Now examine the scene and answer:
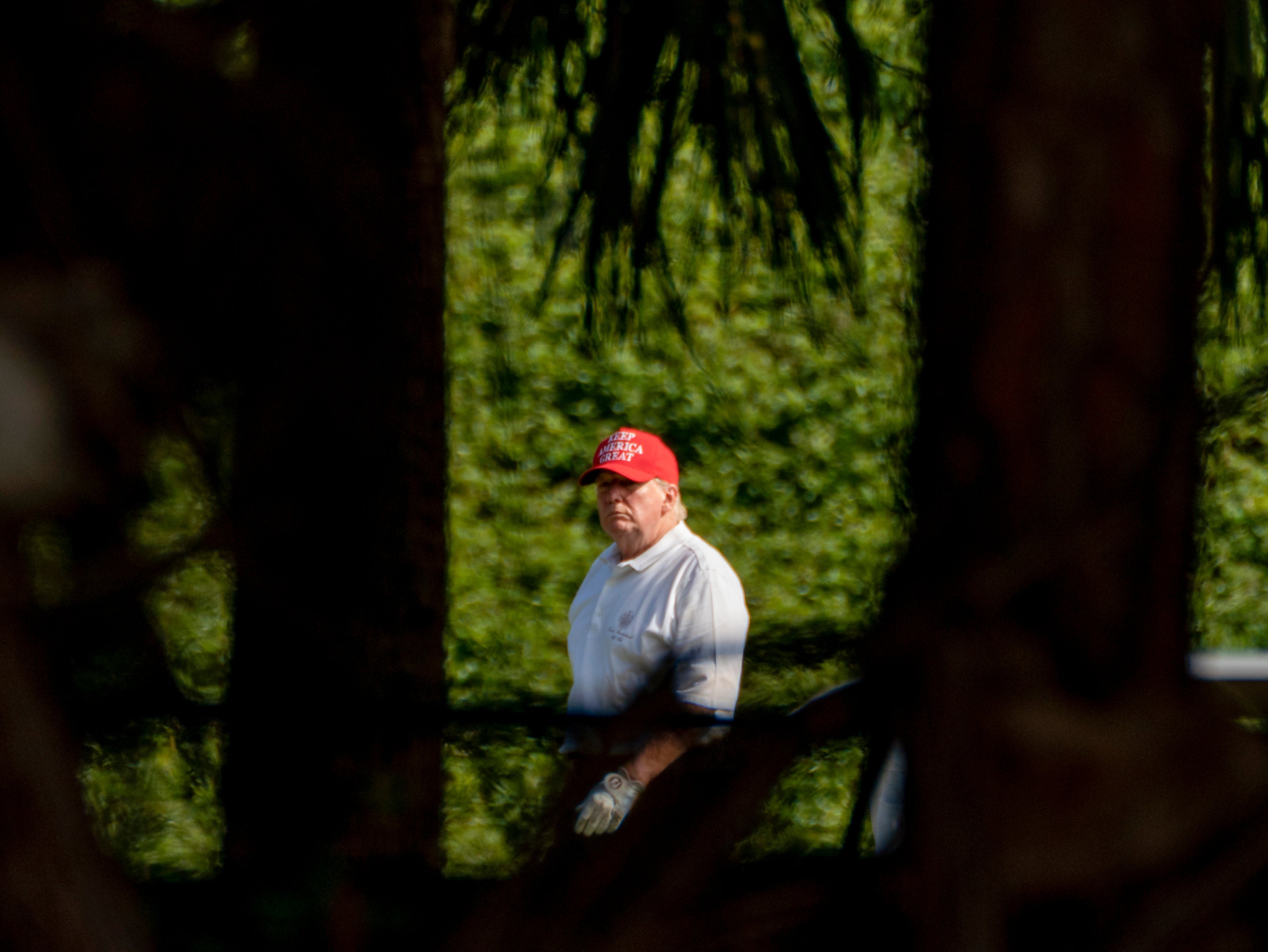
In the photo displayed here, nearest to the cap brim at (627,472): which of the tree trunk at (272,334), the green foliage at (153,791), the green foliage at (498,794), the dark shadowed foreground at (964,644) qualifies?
the tree trunk at (272,334)

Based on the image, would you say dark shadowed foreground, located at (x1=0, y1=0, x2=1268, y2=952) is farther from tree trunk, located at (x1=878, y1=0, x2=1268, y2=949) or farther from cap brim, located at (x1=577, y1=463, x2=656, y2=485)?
cap brim, located at (x1=577, y1=463, x2=656, y2=485)

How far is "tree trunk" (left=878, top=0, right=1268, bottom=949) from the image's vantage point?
2.90 ft

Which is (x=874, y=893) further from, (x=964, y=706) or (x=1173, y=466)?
(x=1173, y=466)

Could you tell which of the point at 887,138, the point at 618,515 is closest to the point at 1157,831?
the point at 618,515

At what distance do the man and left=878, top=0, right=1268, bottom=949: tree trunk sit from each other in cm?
28

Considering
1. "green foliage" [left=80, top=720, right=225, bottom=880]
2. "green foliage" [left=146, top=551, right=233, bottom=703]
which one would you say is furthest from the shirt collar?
"green foliage" [left=80, top=720, right=225, bottom=880]

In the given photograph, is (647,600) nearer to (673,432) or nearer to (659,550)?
(659,550)

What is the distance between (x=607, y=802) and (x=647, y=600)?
1358 millimetres

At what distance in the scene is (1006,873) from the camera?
34.9 inches

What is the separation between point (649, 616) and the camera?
2.28m

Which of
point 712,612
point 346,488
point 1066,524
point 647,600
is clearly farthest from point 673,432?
point 1066,524

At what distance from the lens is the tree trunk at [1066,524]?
2.90ft

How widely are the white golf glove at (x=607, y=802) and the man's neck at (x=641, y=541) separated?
1594mm

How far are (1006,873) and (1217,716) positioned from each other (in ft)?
0.65
